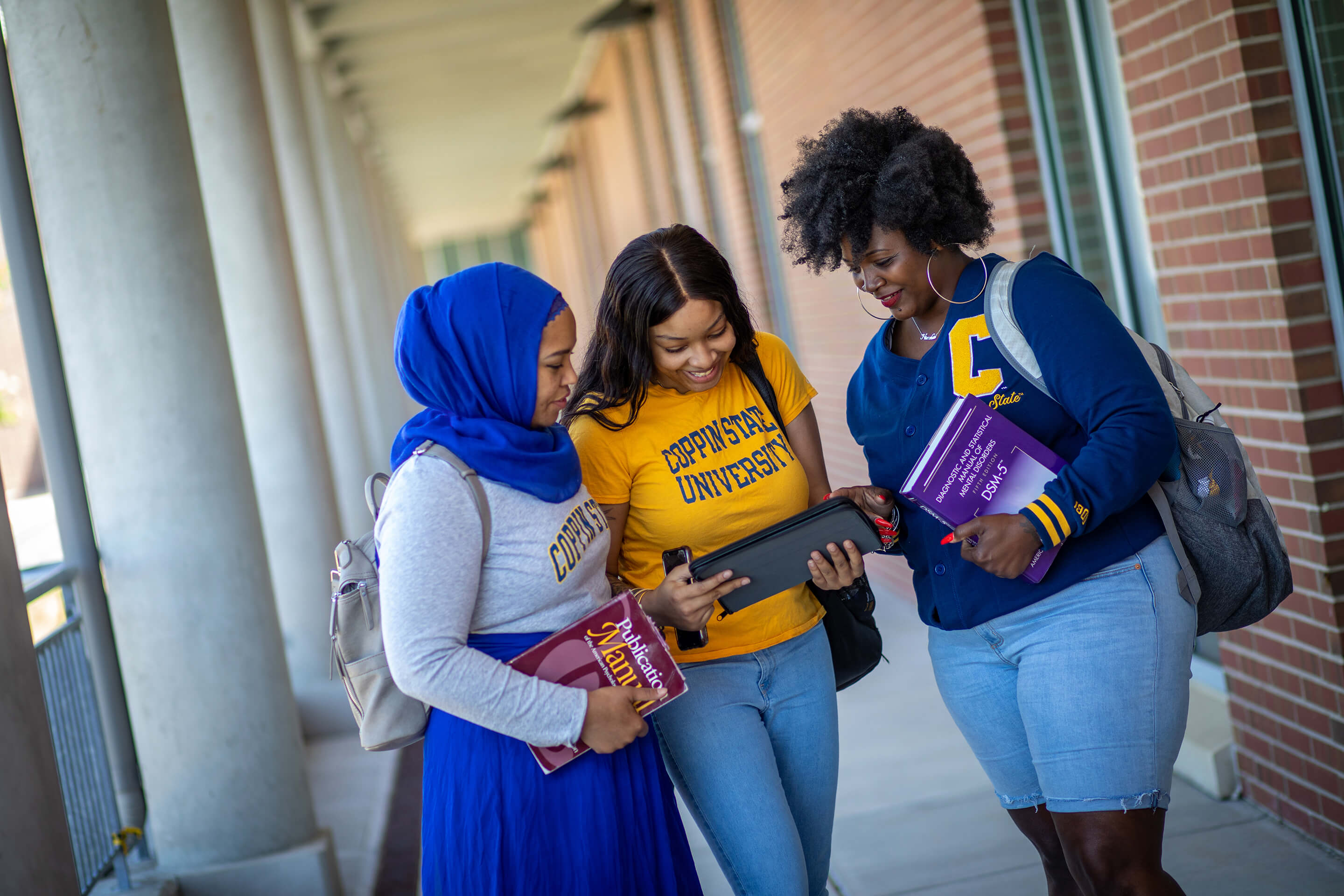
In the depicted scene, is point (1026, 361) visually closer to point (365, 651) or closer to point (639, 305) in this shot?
point (639, 305)

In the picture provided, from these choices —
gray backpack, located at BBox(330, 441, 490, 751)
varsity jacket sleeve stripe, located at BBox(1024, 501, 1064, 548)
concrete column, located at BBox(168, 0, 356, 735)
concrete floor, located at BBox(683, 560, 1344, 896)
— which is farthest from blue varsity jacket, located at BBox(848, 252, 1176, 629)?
concrete column, located at BBox(168, 0, 356, 735)

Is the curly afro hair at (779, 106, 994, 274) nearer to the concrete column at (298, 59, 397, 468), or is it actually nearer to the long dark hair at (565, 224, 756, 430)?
the long dark hair at (565, 224, 756, 430)

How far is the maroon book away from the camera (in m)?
1.92

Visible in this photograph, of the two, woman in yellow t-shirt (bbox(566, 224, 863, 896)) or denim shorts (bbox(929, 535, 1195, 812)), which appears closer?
denim shorts (bbox(929, 535, 1195, 812))

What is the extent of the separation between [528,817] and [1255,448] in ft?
7.73

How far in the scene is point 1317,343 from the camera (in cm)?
288

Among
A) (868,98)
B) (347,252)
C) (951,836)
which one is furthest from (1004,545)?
(347,252)

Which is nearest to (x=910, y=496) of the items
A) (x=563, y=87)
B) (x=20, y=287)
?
(x=20, y=287)

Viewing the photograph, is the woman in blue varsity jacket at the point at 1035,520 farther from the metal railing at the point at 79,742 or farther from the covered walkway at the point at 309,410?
the metal railing at the point at 79,742

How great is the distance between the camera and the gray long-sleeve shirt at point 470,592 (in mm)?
1793

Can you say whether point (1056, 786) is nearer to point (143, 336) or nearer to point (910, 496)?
point (910, 496)

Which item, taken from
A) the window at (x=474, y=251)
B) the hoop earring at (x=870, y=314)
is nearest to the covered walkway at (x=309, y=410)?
the hoop earring at (x=870, y=314)

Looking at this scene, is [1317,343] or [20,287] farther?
[20,287]

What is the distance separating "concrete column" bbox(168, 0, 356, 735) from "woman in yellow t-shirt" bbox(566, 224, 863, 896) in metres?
3.80
